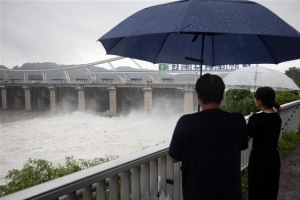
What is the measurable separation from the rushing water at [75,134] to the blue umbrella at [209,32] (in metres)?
24.6

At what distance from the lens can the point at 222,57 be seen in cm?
253

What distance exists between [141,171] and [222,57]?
1.40 m

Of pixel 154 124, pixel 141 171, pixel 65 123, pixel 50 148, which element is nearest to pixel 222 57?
pixel 141 171

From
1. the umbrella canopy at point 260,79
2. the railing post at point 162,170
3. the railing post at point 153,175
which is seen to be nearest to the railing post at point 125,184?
the railing post at point 153,175

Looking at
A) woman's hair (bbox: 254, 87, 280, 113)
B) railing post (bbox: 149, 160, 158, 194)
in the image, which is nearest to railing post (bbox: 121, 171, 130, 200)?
railing post (bbox: 149, 160, 158, 194)

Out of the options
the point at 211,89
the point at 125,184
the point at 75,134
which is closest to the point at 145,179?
the point at 125,184

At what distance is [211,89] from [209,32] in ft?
1.67

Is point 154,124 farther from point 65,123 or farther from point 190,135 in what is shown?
point 190,135

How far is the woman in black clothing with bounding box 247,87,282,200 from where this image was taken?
1.89 meters

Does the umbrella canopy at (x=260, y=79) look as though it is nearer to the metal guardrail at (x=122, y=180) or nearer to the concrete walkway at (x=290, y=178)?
the concrete walkway at (x=290, y=178)

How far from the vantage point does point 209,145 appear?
3.98 ft

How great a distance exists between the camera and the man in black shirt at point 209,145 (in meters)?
1.21

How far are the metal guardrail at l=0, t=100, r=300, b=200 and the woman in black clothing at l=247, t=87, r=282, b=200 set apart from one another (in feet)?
2.16

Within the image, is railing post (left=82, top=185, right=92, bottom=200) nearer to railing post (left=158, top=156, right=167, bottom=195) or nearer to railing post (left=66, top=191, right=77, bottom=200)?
railing post (left=66, top=191, right=77, bottom=200)
